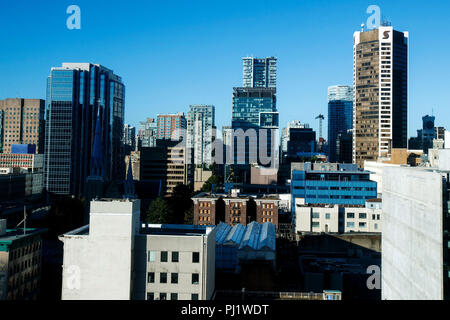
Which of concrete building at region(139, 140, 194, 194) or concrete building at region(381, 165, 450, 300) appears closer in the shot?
concrete building at region(381, 165, 450, 300)

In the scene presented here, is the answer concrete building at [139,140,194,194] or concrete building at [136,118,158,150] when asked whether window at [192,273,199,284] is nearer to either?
concrete building at [139,140,194,194]

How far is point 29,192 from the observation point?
68.6 meters

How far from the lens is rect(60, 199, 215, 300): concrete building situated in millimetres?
15227

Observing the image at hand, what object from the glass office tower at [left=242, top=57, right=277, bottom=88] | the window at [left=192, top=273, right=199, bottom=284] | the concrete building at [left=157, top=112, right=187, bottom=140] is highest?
the glass office tower at [left=242, top=57, right=277, bottom=88]

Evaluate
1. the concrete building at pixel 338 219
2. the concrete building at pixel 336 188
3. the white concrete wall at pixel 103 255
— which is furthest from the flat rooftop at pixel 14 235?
the concrete building at pixel 336 188

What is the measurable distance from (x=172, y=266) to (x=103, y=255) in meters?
2.52

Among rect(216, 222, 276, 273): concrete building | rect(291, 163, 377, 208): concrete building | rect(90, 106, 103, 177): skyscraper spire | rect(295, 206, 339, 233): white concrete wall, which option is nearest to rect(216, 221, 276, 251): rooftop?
rect(216, 222, 276, 273): concrete building

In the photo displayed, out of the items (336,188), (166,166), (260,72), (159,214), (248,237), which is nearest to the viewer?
(248,237)

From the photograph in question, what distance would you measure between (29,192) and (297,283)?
5424 cm

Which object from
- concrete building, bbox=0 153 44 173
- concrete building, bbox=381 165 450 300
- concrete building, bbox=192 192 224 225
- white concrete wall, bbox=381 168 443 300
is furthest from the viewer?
concrete building, bbox=0 153 44 173

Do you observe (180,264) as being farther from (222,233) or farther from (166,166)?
(166,166)

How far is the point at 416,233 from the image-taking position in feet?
50.6

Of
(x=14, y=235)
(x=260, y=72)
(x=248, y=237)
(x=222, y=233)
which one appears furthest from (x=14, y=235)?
(x=260, y=72)
